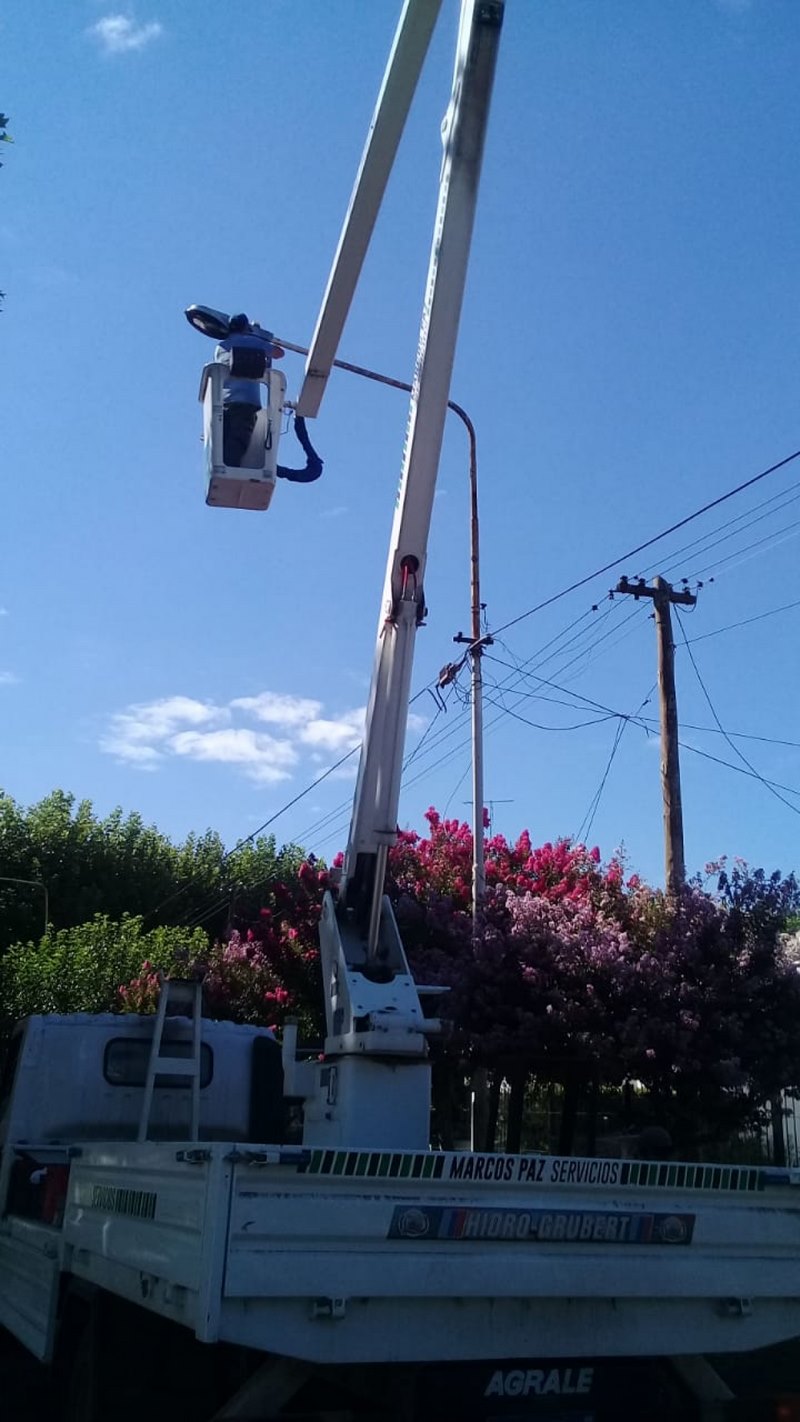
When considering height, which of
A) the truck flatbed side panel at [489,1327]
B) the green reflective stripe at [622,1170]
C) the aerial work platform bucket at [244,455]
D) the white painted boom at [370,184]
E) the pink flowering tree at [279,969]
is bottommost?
the truck flatbed side panel at [489,1327]

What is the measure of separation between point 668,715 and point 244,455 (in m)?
10.7

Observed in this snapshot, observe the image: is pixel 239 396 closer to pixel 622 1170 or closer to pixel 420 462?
pixel 420 462

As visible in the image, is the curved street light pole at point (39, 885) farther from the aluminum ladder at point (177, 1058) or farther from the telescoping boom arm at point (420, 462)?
the telescoping boom arm at point (420, 462)

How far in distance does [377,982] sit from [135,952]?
17.7 metres

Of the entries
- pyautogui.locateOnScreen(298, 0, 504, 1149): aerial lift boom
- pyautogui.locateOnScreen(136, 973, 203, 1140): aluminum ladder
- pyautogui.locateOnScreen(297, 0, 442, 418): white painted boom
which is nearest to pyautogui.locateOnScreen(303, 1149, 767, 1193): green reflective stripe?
pyautogui.locateOnScreen(298, 0, 504, 1149): aerial lift boom

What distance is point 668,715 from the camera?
650 inches

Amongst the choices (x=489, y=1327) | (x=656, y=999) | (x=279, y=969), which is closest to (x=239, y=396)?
(x=489, y=1327)

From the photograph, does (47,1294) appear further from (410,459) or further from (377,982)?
(410,459)

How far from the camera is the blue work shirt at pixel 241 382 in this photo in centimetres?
686

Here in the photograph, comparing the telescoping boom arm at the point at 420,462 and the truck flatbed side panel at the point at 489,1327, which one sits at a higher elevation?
the telescoping boom arm at the point at 420,462

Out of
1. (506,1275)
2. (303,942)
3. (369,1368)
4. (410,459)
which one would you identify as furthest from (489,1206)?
(303,942)

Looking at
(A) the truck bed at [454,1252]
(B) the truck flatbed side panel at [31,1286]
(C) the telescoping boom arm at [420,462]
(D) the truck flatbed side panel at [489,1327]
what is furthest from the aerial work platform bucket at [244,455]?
(D) the truck flatbed side panel at [489,1327]

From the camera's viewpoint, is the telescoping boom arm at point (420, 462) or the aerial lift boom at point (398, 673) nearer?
the aerial lift boom at point (398, 673)

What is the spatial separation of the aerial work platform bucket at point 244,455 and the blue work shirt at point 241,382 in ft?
0.13
